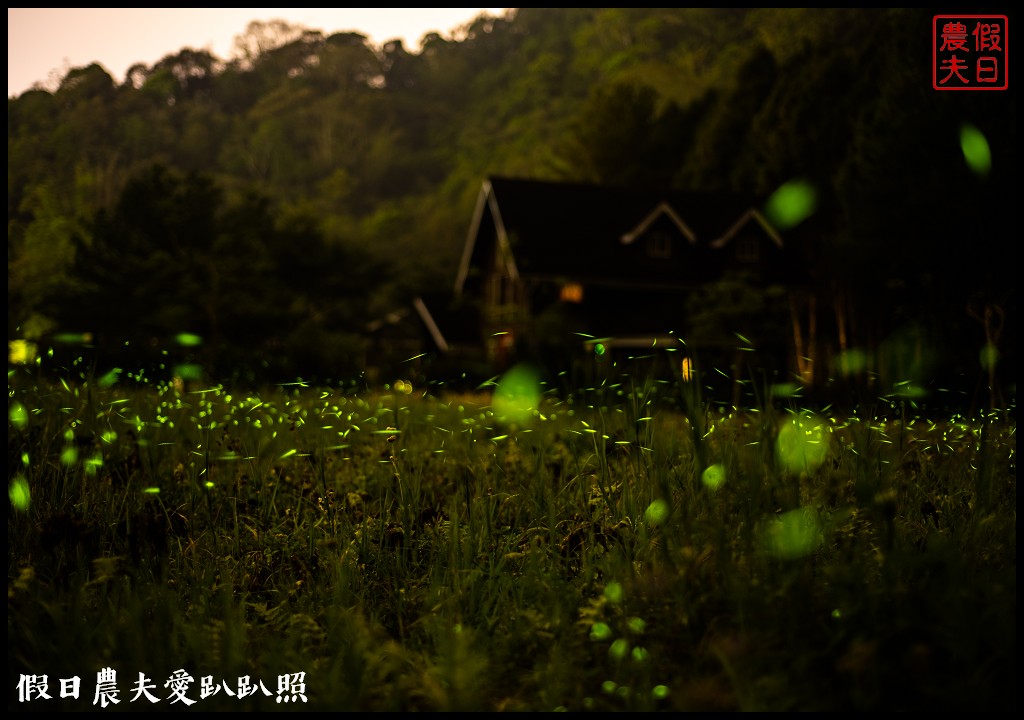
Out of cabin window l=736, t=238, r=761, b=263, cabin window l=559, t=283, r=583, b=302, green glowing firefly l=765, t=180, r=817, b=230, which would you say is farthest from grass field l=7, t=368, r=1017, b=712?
green glowing firefly l=765, t=180, r=817, b=230

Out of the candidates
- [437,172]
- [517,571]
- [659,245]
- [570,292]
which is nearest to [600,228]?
[659,245]

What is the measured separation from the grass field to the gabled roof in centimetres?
2101

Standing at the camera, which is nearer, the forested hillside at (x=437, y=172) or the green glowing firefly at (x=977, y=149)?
the green glowing firefly at (x=977, y=149)

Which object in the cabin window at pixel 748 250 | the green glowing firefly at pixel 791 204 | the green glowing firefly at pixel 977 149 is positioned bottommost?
the cabin window at pixel 748 250

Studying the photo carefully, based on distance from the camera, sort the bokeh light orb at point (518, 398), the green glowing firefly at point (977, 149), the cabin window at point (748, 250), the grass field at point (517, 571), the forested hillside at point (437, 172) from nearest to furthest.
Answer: the grass field at point (517, 571), the green glowing firefly at point (977, 149), the bokeh light orb at point (518, 398), the forested hillside at point (437, 172), the cabin window at point (748, 250)

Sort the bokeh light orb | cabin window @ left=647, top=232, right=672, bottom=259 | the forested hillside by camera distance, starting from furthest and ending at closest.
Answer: cabin window @ left=647, top=232, right=672, bottom=259, the forested hillside, the bokeh light orb

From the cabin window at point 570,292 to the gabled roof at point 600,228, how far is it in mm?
232

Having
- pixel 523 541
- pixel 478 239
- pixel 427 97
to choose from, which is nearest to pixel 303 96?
pixel 427 97

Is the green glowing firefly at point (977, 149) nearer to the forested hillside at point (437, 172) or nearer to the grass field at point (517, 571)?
the grass field at point (517, 571)

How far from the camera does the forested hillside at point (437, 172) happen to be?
1853 cm

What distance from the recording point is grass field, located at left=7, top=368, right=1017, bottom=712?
2.16m

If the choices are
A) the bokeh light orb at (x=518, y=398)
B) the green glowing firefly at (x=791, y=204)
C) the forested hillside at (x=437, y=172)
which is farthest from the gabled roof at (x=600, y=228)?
the bokeh light orb at (x=518, y=398)

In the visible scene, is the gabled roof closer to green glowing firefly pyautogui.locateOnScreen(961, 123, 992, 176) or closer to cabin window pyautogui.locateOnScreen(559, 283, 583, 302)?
cabin window pyautogui.locateOnScreen(559, 283, 583, 302)

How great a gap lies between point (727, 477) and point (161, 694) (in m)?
2.03
